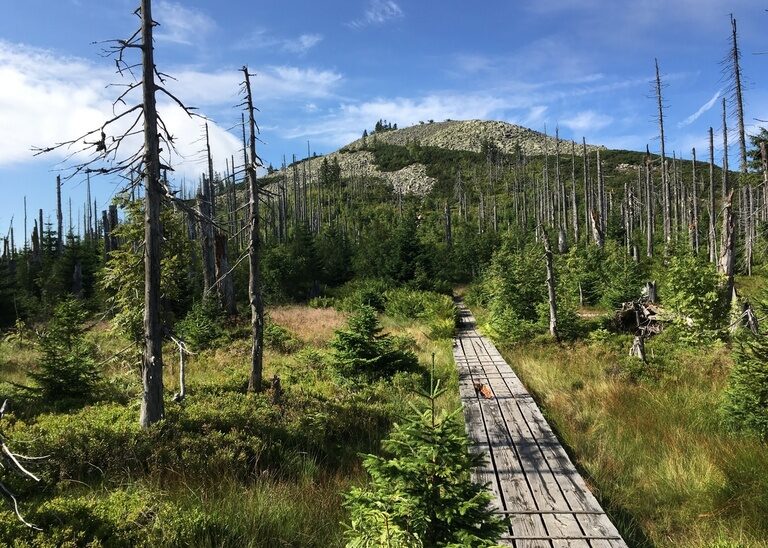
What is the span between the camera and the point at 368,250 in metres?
34.0

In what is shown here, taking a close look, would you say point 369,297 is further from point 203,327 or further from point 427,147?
point 427,147

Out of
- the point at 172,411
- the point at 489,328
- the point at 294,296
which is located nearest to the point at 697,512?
the point at 172,411

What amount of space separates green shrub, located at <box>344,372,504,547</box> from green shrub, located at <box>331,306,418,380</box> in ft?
25.5

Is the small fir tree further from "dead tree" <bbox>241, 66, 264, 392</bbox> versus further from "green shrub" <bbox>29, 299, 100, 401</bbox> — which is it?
"green shrub" <bbox>29, 299, 100, 401</bbox>

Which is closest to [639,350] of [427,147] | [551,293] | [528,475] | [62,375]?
[551,293]

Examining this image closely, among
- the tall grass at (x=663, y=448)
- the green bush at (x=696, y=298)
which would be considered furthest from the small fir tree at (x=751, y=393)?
the green bush at (x=696, y=298)

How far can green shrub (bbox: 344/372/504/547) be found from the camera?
310 centimetres

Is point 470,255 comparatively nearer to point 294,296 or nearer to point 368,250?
point 368,250

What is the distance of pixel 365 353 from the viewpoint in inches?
447

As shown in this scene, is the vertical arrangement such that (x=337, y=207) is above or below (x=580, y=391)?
above

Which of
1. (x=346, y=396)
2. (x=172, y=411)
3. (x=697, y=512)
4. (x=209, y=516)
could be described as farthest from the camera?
(x=346, y=396)

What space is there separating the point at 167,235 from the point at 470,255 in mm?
26044

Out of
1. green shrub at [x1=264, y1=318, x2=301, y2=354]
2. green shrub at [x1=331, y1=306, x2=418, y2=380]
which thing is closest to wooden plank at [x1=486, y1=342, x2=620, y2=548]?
green shrub at [x1=331, y1=306, x2=418, y2=380]

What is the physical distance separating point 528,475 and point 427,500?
10.3 feet
